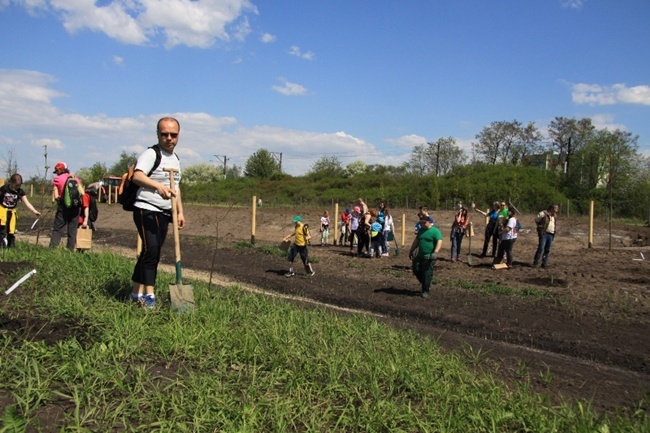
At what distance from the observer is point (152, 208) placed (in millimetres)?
5449

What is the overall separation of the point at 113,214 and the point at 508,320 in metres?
32.8

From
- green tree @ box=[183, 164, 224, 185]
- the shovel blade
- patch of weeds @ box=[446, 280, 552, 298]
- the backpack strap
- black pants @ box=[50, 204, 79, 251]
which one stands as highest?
green tree @ box=[183, 164, 224, 185]

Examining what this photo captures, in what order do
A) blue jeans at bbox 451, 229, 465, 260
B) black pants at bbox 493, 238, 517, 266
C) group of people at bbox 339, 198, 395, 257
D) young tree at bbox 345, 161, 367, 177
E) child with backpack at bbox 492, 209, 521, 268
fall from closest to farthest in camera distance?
child with backpack at bbox 492, 209, 521, 268, black pants at bbox 493, 238, 517, 266, blue jeans at bbox 451, 229, 465, 260, group of people at bbox 339, 198, 395, 257, young tree at bbox 345, 161, 367, 177

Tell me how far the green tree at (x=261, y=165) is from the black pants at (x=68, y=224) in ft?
216

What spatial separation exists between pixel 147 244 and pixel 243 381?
2.19 metres

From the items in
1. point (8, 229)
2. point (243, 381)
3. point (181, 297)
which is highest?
point (8, 229)

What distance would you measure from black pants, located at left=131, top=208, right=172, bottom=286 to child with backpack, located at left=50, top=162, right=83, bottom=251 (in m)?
5.04

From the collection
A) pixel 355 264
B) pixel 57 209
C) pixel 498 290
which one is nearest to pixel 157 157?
pixel 57 209

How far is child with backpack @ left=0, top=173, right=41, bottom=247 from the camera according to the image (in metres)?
9.91

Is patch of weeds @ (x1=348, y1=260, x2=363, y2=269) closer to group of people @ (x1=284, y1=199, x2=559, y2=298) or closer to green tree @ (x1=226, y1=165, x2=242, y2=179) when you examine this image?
group of people @ (x1=284, y1=199, x2=559, y2=298)

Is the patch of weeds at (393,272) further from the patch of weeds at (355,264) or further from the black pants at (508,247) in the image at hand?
the black pants at (508,247)

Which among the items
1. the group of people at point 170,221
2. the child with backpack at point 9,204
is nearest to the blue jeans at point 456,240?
the group of people at point 170,221

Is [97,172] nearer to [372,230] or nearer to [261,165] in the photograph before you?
[261,165]

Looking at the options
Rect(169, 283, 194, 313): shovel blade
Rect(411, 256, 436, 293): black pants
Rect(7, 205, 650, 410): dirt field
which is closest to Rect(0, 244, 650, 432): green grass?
Rect(169, 283, 194, 313): shovel blade
